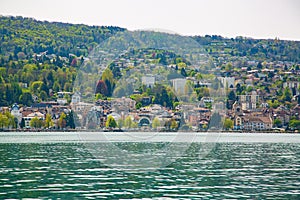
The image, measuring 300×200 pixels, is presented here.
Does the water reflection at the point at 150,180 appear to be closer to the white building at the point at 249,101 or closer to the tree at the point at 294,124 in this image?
the tree at the point at 294,124

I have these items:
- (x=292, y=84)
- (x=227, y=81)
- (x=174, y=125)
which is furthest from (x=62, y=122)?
(x=292, y=84)

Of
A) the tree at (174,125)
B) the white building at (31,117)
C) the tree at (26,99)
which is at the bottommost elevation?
the tree at (174,125)

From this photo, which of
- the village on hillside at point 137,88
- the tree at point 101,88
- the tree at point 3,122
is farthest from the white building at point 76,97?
the tree at point 3,122

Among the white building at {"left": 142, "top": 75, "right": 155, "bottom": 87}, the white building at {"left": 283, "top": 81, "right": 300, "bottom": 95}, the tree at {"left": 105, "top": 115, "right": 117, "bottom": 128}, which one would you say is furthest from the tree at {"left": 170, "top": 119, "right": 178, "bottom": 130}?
the white building at {"left": 283, "top": 81, "right": 300, "bottom": 95}

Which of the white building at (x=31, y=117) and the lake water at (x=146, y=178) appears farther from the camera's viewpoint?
the white building at (x=31, y=117)

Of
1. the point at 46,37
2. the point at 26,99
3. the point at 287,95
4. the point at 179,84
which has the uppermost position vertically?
the point at 46,37

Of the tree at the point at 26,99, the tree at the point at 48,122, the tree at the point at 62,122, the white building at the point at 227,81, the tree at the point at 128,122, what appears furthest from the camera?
the white building at the point at 227,81

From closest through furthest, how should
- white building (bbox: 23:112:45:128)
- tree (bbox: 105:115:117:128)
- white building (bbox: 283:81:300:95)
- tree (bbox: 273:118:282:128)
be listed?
1. tree (bbox: 105:115:117:128)
2. white building (bbox: 23:112:45:128)
3. tree (bbox: 273:118:282:128)
4. white building (bbox: 283:81:300:95)

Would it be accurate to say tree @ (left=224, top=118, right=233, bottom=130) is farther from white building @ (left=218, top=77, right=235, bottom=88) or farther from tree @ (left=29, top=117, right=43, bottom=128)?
tree @ (left=29, top=117, right=43, bottom=128)

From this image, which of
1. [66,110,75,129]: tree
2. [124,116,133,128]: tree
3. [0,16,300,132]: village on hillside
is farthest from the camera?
[0,16,300,132]: village on hillside

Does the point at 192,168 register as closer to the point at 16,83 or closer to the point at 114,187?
the point at 114,187

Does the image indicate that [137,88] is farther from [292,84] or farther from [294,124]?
[292,84]

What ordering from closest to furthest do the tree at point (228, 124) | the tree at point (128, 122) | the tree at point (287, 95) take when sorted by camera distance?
the tree at point (128, 122) < the tree at point (228, 124) < the tree at point (287, 95)

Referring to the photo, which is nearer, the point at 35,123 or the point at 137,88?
the point at 35,123
